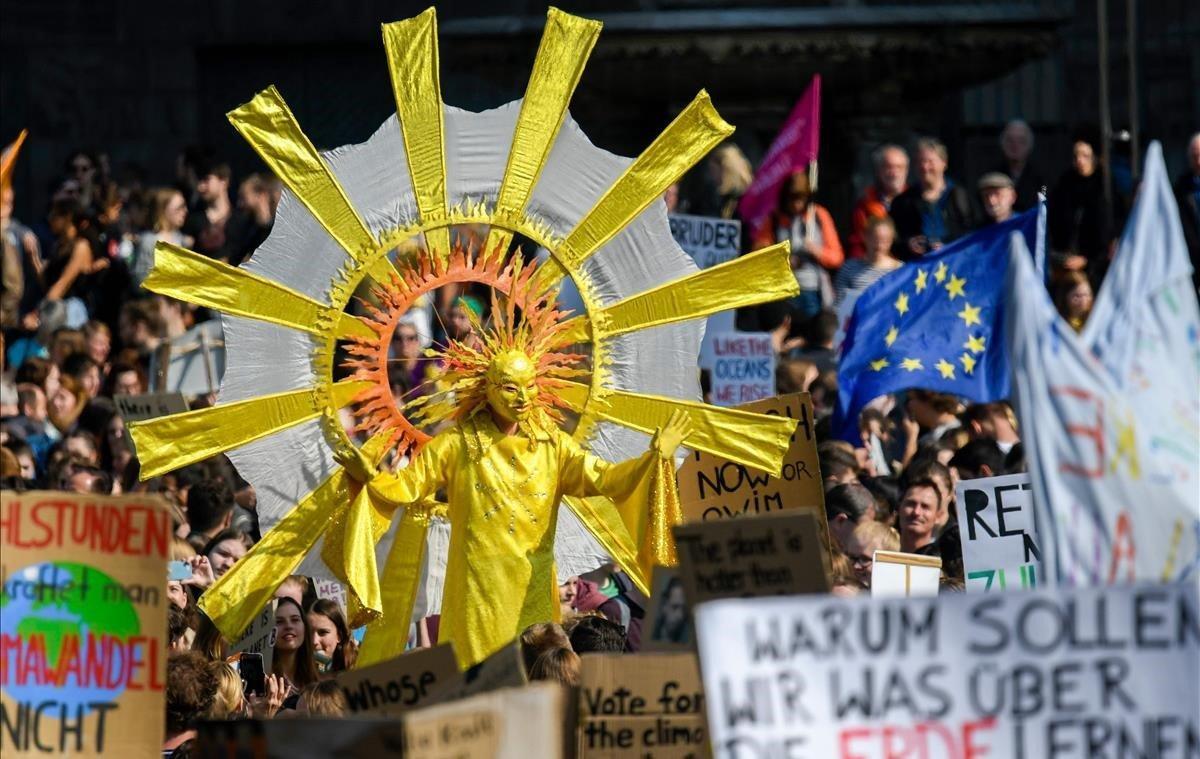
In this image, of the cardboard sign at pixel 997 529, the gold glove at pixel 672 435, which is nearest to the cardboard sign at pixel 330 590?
the gold glove at pixel 672 435

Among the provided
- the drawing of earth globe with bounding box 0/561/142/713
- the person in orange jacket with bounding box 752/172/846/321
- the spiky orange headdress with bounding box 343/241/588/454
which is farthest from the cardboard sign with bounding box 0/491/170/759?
the person in orange jacket with bounding box 752/172/846/321

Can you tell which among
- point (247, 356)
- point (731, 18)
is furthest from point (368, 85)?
point (247, 356)

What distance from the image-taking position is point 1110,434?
5020 millimetres

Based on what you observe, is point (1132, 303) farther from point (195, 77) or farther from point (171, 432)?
point (195, 77)

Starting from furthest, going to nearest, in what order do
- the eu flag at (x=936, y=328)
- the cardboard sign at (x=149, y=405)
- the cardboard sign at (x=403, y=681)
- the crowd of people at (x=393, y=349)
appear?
the cardboard sign at (x=149, y=405) < the eu flag at (x=936, y=328) < the crowd of people at (x=393, y=349) < the cardboard sign at (x=403, y=681)

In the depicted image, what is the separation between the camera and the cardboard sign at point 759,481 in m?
8.30

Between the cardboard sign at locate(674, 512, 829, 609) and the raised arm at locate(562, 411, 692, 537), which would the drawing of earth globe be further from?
the raised arm at locate(562, 411, 692, 537)

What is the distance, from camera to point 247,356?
825 cm

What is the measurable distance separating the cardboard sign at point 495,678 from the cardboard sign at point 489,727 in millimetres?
79

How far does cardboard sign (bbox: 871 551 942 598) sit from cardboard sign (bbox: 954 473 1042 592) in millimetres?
529

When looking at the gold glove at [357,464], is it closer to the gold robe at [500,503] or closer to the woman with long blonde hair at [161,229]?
the gold robe at [500,503]

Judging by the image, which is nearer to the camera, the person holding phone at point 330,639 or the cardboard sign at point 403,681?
the cardboard sign at point 403,681

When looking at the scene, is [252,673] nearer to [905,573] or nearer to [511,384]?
[511,384]

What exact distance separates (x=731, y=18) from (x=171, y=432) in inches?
269
